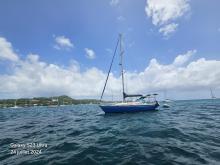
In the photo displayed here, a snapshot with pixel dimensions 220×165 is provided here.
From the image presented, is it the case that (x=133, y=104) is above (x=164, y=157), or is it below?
above

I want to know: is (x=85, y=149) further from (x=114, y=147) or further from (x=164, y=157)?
(x=164, y=157)

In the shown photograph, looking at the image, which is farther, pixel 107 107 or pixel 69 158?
pixel 107 107

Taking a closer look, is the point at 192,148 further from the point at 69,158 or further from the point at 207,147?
the point at 69,158

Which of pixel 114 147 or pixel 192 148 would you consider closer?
pixel 192 148

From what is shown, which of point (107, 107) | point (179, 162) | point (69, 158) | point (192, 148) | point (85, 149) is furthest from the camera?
point (107, 107)

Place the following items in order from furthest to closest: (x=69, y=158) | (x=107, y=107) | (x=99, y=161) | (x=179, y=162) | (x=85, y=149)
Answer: (x=107, y=107) → (x=85, y=149) → (x=69, y=158) → (x=99, y=161) → (x=179, y=162)

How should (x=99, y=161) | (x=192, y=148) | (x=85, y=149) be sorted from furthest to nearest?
(x=85, y=149) < (x=192, y=148) < (x=99, y=161)

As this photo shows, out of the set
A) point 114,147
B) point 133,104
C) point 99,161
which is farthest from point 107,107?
point 99,161

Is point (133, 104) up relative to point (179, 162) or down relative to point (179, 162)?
up

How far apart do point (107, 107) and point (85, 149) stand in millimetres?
24136

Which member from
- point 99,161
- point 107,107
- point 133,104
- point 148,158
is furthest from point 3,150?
point 133,104

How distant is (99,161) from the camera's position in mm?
8320

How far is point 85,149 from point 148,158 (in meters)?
4.17

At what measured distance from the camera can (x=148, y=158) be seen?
8.36 m
